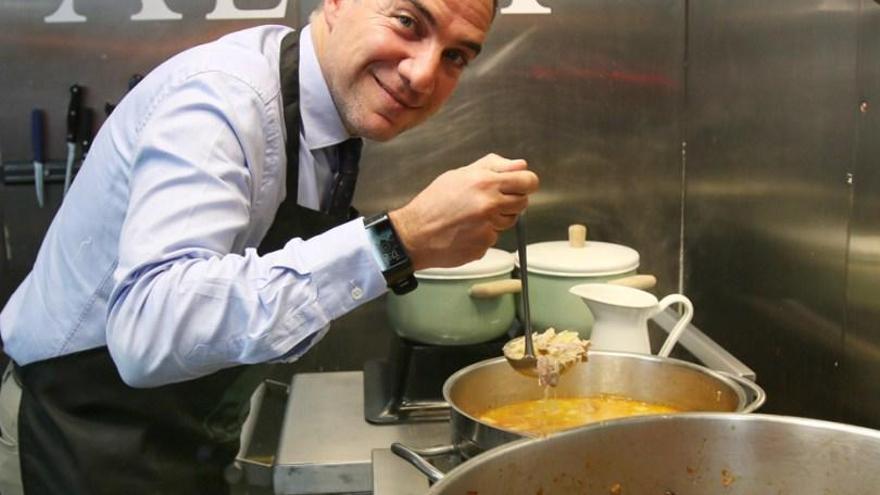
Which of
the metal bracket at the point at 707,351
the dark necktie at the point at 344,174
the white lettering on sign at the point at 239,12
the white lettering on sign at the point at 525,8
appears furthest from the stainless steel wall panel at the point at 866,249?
the white lettering on sign at the point at 239,12

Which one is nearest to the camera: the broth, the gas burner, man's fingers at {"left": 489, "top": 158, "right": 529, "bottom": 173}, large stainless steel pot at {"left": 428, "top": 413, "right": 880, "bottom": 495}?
large stainless steel pot at {"left": 428, "top": 413, "right": 880, "bottom": 495}

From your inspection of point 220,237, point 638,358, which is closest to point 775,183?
point 638,358

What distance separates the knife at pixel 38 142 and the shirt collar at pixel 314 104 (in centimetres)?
87

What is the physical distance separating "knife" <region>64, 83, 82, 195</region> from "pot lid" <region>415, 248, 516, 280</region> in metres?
0.84

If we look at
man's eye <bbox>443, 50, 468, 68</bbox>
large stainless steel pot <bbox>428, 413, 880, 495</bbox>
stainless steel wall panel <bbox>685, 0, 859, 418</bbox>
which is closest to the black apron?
→ man's eye <bbox>443, 50, 468, 68</bbox>

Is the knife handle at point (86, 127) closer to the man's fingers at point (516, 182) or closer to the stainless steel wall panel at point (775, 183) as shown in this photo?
the man's fingers at point (516, 182)

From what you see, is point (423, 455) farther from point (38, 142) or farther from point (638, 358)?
point (38, 142)

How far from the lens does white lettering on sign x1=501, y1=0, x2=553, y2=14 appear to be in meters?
2.02

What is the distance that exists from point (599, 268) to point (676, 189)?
21.5 inches

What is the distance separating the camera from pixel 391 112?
1294 millimetres

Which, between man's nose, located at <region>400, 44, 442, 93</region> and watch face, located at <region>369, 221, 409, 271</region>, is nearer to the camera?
watch face, located at <region>369, 221, 409, 271</region>

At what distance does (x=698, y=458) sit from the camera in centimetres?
89

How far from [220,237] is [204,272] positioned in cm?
7

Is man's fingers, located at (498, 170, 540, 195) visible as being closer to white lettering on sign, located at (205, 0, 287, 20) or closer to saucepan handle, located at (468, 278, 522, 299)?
saucepan handle, located at (468, 278, 522, 299)
